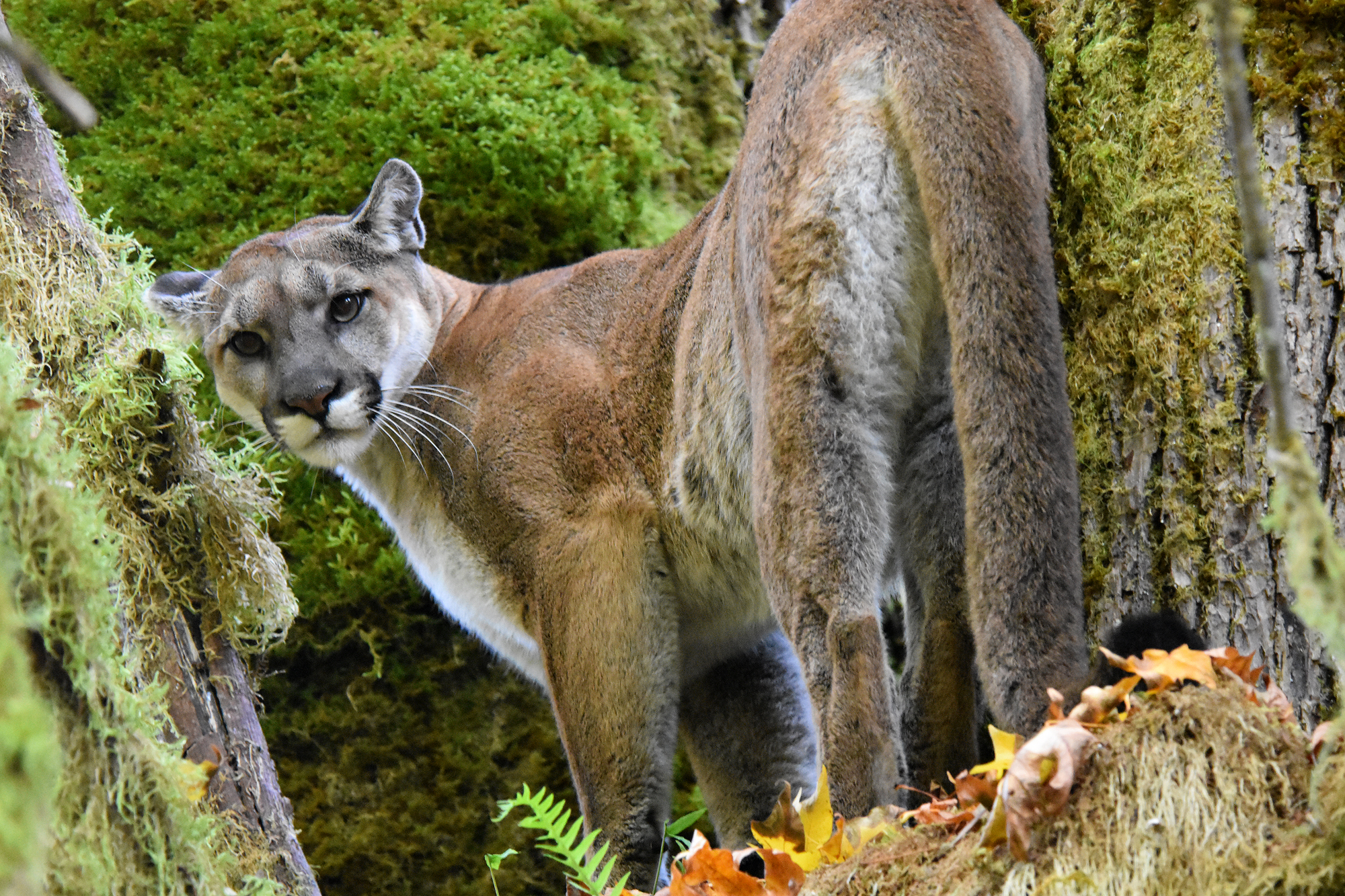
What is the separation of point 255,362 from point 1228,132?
3343 mm

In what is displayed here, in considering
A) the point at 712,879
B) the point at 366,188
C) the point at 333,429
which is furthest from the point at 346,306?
the point at 712,879

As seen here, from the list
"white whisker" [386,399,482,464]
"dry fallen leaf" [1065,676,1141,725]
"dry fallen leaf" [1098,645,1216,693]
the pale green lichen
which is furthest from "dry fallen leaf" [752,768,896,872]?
"white whisker" [386,399,482,464]

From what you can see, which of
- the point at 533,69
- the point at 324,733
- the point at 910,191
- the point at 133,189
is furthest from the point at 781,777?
the point at 133,189

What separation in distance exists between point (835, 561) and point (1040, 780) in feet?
3.10

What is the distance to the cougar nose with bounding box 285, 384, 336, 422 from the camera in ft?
13.6

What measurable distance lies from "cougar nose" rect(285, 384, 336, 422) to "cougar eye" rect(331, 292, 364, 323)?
344 mm

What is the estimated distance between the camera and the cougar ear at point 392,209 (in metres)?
4.48

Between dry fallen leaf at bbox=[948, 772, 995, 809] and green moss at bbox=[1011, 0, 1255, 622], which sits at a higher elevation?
green moss at bbox=[1011, 0, 1255, 622]

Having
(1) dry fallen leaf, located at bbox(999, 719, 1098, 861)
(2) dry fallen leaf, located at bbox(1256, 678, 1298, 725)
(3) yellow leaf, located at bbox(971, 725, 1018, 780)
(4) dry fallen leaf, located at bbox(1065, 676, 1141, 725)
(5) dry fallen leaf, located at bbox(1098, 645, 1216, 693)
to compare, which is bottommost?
(3) yellow leaf, located at bbox(971, 725, 1018, 780)

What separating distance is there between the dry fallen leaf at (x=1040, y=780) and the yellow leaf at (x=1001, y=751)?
21cm

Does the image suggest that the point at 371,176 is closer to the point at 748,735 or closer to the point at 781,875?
the point at 748,735

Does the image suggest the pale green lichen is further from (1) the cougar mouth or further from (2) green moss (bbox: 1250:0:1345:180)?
(2) green moss (bbox: 1250:0:1345:180)

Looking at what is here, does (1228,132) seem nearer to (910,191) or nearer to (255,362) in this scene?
(910,191)

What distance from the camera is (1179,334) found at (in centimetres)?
276
